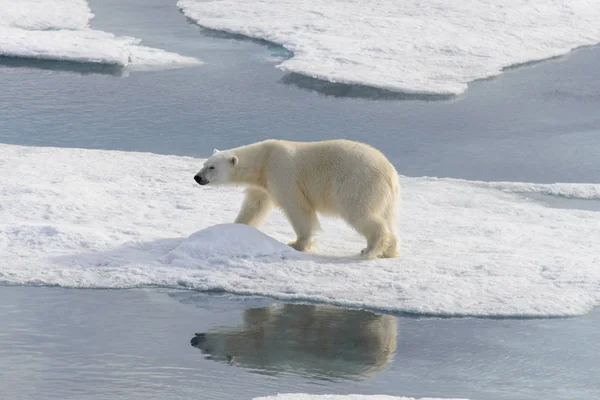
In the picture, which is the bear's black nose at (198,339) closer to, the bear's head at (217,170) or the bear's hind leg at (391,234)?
the bear's head at (217,170)

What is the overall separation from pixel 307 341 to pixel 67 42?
9327 millimetres

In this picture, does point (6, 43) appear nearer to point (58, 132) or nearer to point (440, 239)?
point (58, 132)

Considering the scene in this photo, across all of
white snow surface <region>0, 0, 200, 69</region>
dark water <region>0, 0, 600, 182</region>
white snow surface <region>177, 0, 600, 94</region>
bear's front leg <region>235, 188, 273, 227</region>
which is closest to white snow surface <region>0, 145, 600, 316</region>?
bear's front leg <region>235, 188, 273, 227</region>

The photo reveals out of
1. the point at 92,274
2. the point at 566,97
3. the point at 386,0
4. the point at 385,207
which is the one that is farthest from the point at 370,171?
the point at 386,0

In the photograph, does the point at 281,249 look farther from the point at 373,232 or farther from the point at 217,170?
the point at 217,170

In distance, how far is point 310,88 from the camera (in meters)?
12.0

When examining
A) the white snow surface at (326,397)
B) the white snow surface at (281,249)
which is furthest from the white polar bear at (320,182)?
the white snow surface at (326,397)

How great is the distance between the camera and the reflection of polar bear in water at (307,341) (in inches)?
185

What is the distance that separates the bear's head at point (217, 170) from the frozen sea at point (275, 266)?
0.49 m

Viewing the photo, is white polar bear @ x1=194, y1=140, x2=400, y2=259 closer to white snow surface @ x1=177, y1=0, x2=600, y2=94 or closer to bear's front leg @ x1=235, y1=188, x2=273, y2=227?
bear's front leg @ x1=235, y1=188, x2=273, y2=227

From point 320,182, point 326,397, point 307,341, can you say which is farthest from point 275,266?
point 326,397

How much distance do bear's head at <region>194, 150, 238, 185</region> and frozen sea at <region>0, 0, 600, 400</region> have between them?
19.2 inches

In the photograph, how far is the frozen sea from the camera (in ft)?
15.0

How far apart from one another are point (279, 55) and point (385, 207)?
7.99m
